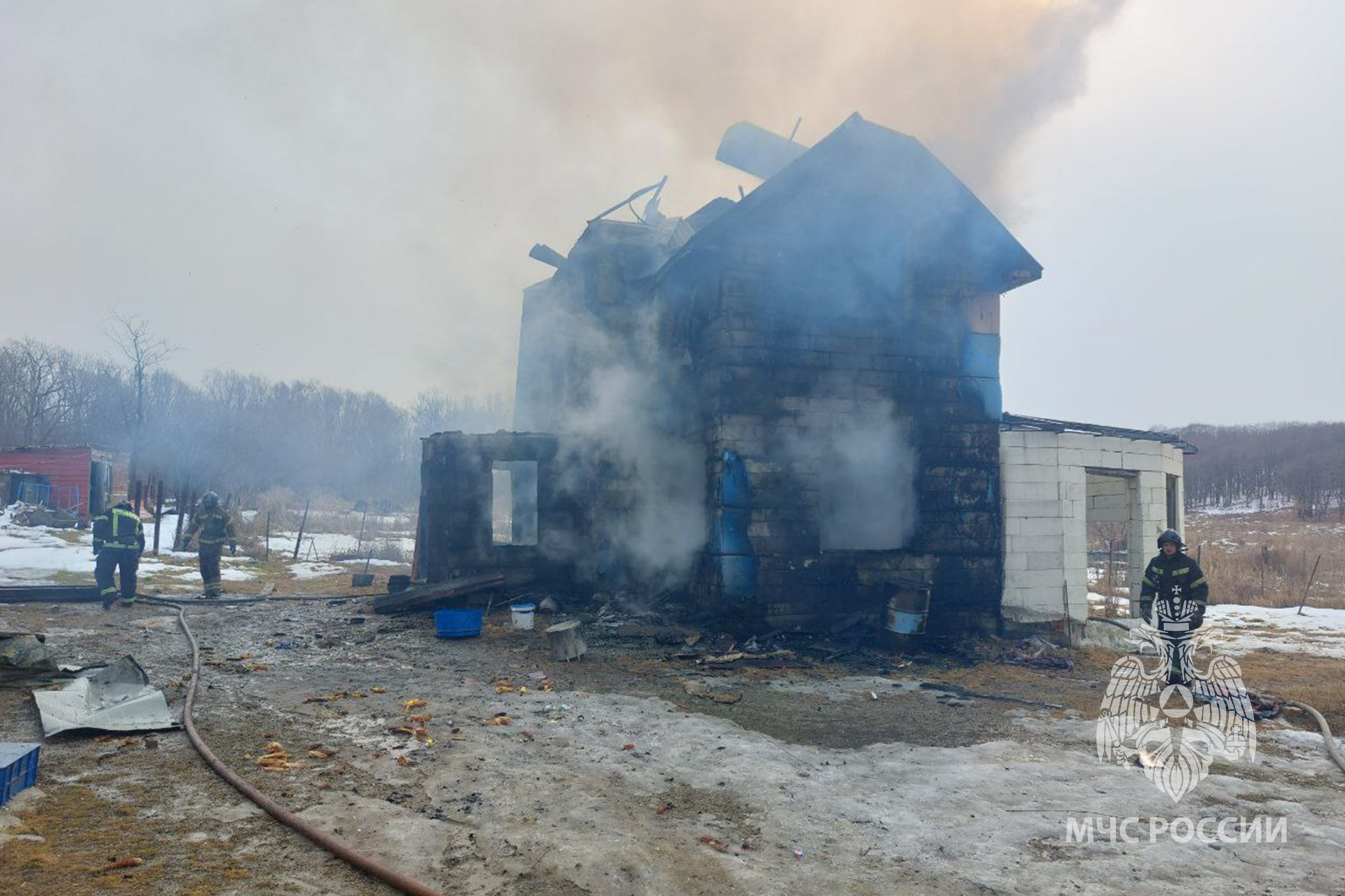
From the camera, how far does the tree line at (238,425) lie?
3347cm

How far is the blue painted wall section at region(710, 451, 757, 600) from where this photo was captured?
9.74 metres

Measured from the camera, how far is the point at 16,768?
157 inches

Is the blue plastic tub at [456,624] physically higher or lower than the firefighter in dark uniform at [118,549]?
lower

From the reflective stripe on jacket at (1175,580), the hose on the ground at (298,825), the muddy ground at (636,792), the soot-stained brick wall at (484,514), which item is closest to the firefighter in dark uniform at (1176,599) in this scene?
the reflective stripe on jacket at (1175,580)

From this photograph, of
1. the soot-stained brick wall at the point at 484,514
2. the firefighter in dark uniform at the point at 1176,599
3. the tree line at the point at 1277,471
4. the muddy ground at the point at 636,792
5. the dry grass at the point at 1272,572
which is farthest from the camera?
the tree line at the point at 1277,471

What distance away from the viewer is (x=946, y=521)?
411 inches

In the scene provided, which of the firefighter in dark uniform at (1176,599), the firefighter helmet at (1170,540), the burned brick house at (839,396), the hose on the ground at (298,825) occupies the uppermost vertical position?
the burned brick house at (839,396)

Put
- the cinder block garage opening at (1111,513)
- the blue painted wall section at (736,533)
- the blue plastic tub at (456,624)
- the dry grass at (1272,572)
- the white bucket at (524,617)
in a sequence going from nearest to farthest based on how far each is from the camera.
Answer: the blue painted wall section at (736,533)
the blue plastic tub at (456,624)
the white bucket at (524,617)
the cinder block garage opening at (1111,513)
the dry grass at (1272,572)

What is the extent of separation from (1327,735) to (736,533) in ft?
19.6

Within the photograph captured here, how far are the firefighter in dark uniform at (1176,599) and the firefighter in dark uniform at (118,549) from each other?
14.0 metres

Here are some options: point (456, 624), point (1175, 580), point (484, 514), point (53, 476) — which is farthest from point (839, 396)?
point (53, 476)

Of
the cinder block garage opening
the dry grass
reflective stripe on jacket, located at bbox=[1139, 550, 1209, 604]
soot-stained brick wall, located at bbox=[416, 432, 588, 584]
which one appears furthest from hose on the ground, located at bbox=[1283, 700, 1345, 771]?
soot-stained brick wall, located at bbox=[416, 432, 588, 584]

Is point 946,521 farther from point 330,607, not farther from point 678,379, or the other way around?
point 330,607

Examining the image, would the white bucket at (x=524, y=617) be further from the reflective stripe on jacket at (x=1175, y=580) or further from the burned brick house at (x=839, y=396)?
the reflective stripe on jacket at (x=1175, y=580)
